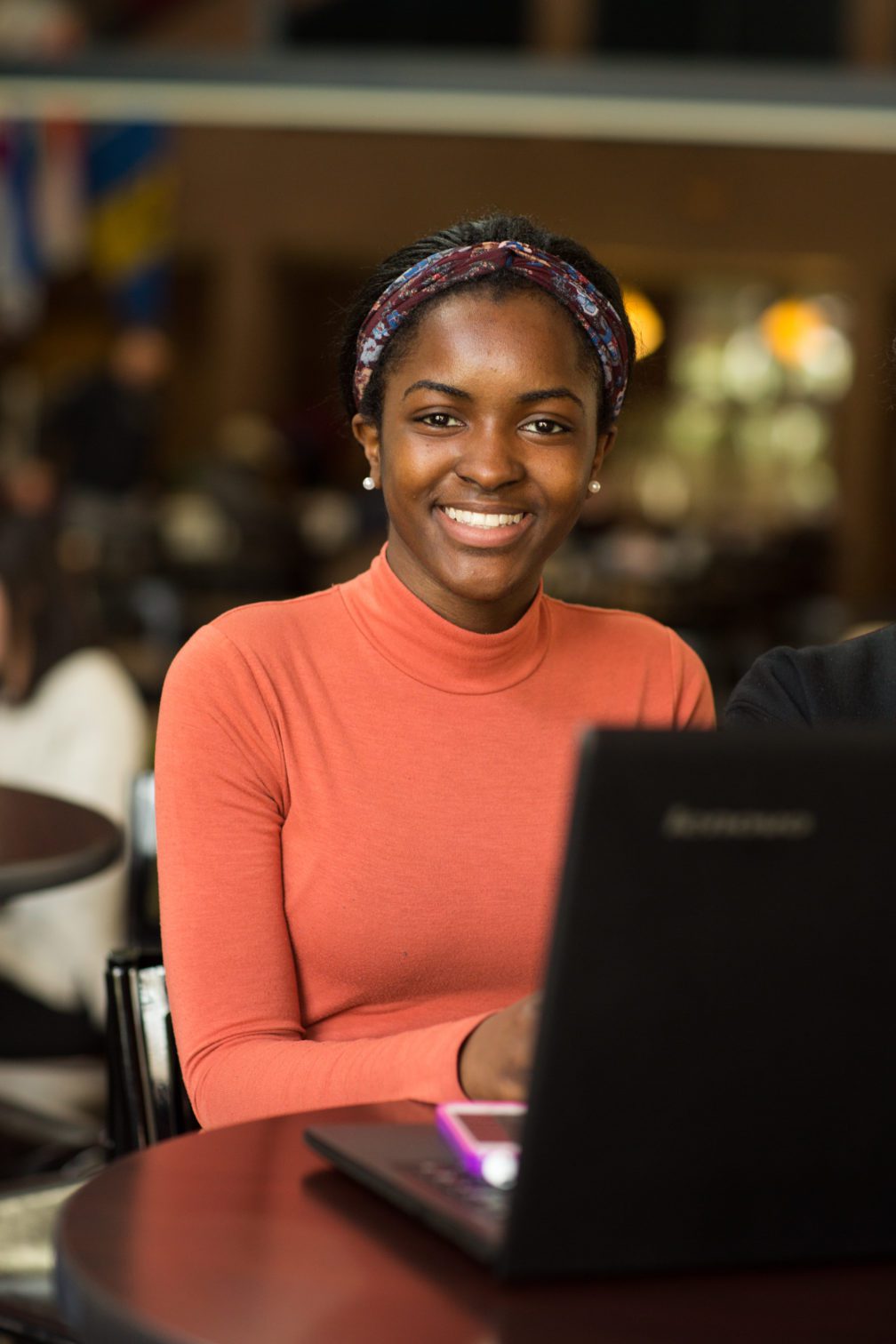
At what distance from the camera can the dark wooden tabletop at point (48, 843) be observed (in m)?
1.85

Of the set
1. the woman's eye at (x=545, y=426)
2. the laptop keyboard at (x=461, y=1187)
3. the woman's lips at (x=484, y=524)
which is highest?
the woman's eye at (x=545, y=426)

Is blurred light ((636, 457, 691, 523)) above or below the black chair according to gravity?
above

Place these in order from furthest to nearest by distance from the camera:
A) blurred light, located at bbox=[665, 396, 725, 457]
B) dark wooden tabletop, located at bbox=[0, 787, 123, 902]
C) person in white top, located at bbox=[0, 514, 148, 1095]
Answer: blurred light, located at bbox=[665, 396, 725, 457] → person in white top, located at bbox=[0, 514, 148, 1095] → dark wooden tabletop, located at bbox=[0, 787, 123, 902]

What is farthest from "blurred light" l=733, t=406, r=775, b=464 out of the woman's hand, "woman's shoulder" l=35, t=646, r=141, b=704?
the woman's hand

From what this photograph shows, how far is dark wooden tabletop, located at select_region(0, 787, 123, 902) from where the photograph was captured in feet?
6.07

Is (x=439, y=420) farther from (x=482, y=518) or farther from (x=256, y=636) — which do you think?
(x=256, y=636)

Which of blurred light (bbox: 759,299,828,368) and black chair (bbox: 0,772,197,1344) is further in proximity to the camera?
blurred light (bbox: 759,299,828,368)

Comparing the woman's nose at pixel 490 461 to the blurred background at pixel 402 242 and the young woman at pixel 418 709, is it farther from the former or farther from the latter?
the blurred background at pixel 402 242

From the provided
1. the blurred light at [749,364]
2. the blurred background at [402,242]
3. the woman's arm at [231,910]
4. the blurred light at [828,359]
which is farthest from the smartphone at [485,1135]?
the blurred light at [749,364]

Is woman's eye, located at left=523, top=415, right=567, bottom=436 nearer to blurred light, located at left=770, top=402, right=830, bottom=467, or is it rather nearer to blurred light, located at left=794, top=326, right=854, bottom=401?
blurred light, located at left=794, top=326, right=854, bottom=401

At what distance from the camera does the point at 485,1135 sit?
2.90ft

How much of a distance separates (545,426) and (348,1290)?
0.82 meters

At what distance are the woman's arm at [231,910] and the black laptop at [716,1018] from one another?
358mm

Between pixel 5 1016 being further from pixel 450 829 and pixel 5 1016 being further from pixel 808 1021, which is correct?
pixel 808 1021
